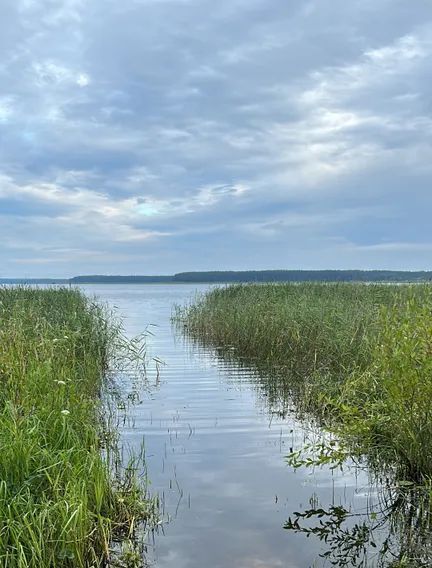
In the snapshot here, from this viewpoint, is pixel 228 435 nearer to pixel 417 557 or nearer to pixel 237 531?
pixel 237 531

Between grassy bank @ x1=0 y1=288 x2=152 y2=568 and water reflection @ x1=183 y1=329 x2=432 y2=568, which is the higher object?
grassy bank @ x1=0 y1=288 x2=152 y2=568

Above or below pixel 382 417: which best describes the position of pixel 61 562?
below

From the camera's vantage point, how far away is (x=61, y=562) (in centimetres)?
507

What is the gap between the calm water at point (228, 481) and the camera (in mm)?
5988

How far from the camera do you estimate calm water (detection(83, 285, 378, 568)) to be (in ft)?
19.6

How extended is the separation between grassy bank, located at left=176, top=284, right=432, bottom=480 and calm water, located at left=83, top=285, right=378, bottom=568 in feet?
2.36

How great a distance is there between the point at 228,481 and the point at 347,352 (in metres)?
6.26

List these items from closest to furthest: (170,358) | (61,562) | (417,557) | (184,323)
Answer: (61,562)
(417,557)
(170,358)
(184,323)

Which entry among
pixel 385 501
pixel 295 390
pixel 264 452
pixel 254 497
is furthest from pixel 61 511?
pixel 295 390

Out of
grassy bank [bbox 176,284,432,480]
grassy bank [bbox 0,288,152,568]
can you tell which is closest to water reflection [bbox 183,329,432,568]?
grassy bank [bbox 176,284,432,480]

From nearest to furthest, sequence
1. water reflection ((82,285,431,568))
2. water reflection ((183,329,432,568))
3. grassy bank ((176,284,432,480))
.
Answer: water reflection ((183,329,432,568)), water reflection ((82,285,431,568)), grassy bank ((176,284,432,480))

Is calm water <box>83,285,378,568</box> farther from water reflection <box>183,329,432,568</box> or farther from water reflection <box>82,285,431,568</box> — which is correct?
water reflection <box>183,329,432,568</box>

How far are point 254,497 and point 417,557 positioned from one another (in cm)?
226

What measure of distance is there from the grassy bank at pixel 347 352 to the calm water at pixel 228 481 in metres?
0.72
